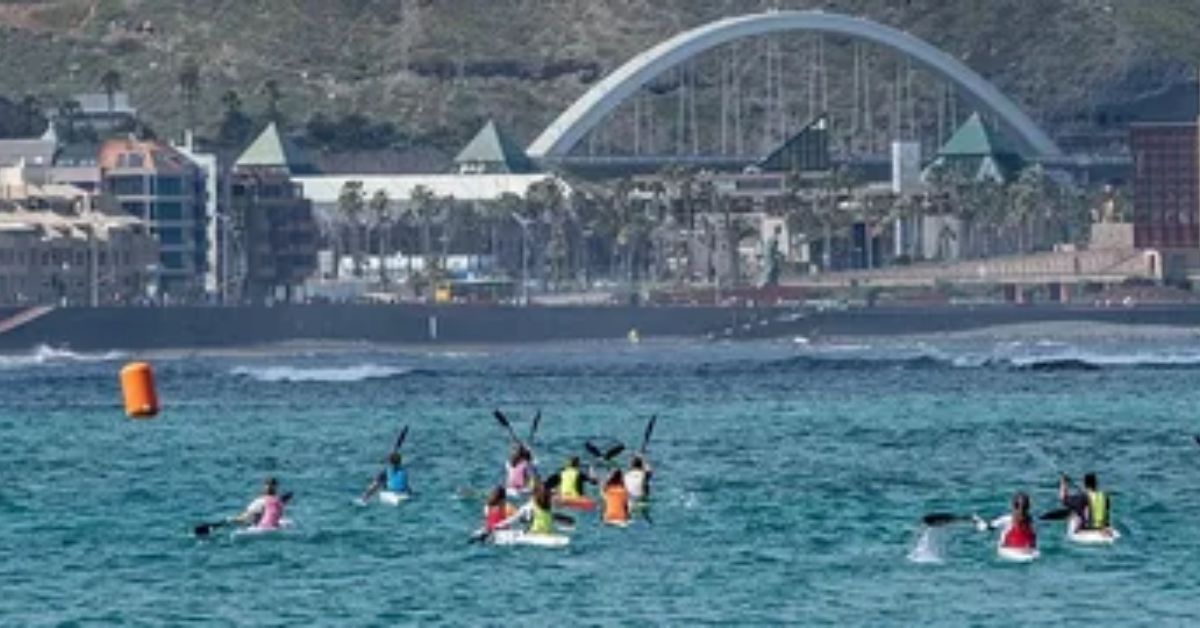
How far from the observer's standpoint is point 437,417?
157375mm

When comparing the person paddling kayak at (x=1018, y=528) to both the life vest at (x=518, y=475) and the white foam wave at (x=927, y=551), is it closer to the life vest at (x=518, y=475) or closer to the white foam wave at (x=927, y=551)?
the white foam wave at (x=927, y=551)

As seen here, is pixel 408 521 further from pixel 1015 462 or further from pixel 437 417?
pixel 437 417

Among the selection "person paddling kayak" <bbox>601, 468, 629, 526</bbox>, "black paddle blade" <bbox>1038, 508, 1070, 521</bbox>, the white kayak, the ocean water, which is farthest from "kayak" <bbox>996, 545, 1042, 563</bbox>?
the white kayak

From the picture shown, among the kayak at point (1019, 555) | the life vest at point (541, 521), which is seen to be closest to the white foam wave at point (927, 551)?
the kayak at point (1019, 555)

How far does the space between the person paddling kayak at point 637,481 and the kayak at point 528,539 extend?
18.6ft

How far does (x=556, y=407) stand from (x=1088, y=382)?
28.6 metres

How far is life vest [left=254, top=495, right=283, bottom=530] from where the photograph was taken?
9625cm

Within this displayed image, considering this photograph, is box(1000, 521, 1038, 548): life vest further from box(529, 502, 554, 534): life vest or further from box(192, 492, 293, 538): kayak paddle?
box(192, 492, 293, 538): kayak paddle

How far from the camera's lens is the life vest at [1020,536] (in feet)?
296

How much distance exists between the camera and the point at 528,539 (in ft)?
307

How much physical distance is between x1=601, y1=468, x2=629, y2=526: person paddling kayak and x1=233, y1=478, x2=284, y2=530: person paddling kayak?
250 inches

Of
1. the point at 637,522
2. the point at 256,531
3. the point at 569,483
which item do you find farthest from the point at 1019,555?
the point at 256,531

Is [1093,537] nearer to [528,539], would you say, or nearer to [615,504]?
[615,504]

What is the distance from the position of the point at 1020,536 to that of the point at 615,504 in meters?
10.3
